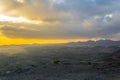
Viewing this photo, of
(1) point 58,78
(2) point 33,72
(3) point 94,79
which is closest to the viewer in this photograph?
(3) point 94,79

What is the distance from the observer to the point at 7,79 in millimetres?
87938

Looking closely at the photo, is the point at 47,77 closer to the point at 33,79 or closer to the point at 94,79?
the point at 33,79

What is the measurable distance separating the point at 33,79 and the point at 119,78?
22.8m

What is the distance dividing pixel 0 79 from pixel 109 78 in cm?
3027

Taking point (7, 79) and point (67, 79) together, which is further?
point (7, 79)

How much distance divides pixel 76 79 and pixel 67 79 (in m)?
2.42

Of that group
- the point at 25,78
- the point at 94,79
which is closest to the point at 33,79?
the point at 25,78

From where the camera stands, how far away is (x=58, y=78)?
84188 millimetres

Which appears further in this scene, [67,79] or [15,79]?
[15,79]

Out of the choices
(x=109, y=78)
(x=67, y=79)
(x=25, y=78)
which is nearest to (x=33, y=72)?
(x=25, y=78)

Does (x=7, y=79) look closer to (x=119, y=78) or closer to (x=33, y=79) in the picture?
(x=33, y=79)

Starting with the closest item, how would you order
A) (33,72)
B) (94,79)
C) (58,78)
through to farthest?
(94,79) < (58,78) < (33,72)

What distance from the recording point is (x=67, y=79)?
80.6 meters

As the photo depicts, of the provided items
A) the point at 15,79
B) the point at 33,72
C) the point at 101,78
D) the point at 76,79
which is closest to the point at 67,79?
the point at 76,79
